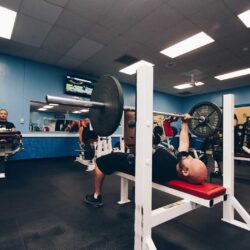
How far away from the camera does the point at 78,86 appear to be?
495 cm

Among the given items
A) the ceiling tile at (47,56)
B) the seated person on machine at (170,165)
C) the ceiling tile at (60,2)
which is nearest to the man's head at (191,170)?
the seated person on machine at (170,165)

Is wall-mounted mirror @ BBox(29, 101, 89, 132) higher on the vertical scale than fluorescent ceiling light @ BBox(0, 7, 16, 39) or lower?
lower

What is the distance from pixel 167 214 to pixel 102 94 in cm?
83

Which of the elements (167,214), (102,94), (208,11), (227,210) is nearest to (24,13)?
(102,94)

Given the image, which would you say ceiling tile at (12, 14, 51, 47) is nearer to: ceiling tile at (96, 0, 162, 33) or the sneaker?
ceiling tile at (96, 0, 162, 33)

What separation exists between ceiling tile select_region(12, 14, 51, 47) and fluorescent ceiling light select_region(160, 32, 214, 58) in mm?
2186

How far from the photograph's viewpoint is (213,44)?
136 inches

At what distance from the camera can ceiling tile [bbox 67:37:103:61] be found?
349 cm

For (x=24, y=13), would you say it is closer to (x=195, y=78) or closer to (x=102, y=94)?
(x=102, y=94)

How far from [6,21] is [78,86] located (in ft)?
7.31

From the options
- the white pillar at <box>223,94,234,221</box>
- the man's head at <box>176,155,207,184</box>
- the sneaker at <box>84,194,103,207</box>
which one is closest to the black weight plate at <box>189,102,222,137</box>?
the white pillar at <box>223,94,234,221</box>

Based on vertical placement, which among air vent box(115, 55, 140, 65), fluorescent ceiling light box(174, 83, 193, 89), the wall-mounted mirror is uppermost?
air vent box(115, 55, 140, 65)

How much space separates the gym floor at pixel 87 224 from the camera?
4.17 ft

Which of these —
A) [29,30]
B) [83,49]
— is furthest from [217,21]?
[29,30]
